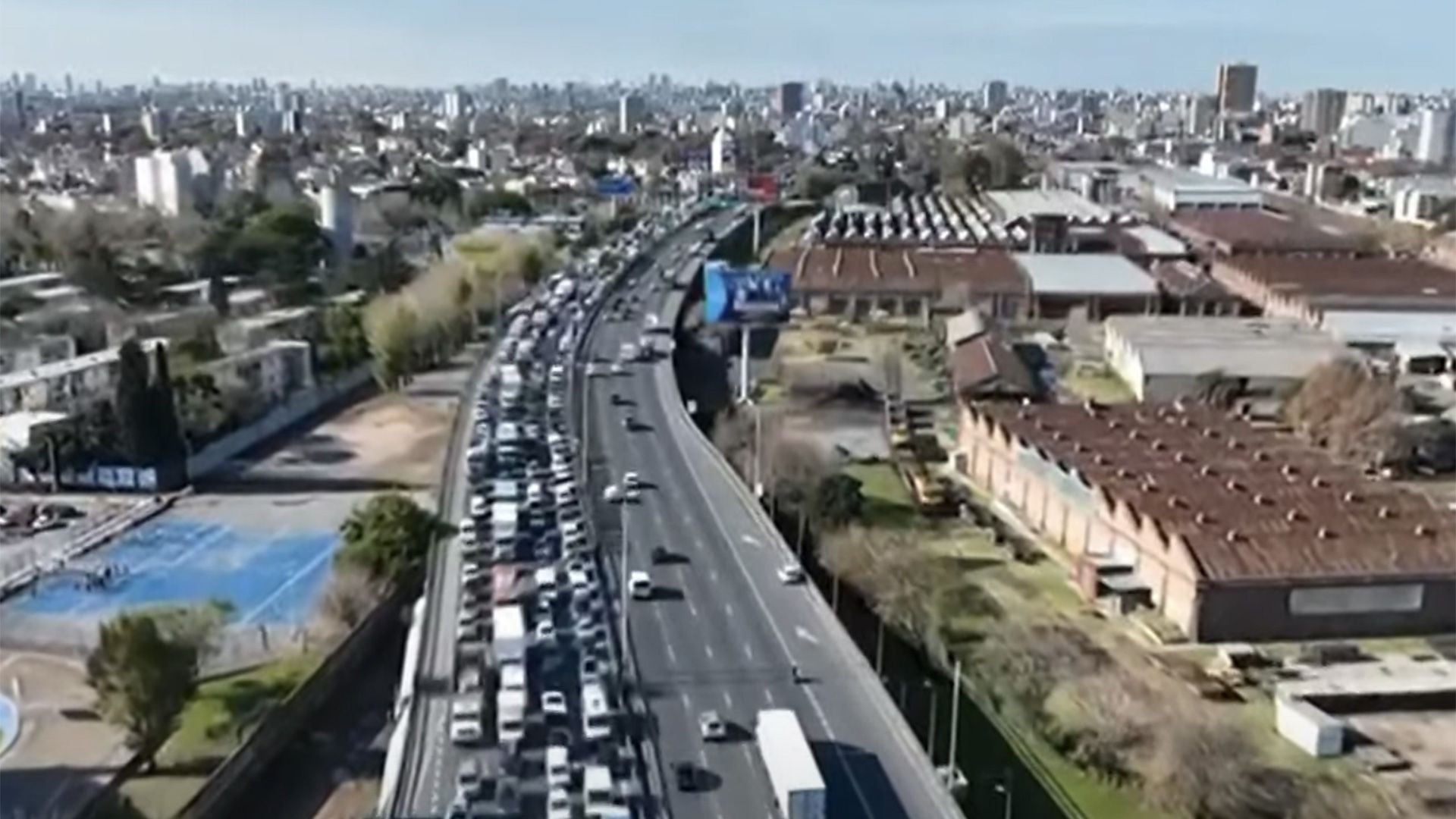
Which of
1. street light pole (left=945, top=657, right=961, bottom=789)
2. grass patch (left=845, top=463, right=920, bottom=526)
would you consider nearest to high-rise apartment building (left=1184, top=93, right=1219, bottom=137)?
grass patch (left=845, top=463, right=920, bottom=526)

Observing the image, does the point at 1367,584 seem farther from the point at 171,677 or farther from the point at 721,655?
the point at 171,677

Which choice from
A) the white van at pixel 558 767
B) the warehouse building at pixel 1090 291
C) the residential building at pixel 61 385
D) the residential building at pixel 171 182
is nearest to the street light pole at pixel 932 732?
the white van at pixel 558 767

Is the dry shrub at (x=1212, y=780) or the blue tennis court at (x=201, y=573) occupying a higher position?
the dry shrub at (x=1212, y=780)

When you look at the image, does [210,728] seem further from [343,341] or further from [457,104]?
[457,104]

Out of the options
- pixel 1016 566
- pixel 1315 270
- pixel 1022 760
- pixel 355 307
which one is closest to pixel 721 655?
pixel 1022 760

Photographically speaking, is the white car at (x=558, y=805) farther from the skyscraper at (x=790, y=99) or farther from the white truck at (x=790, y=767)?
the skyscraper at (x=790, y=99)
